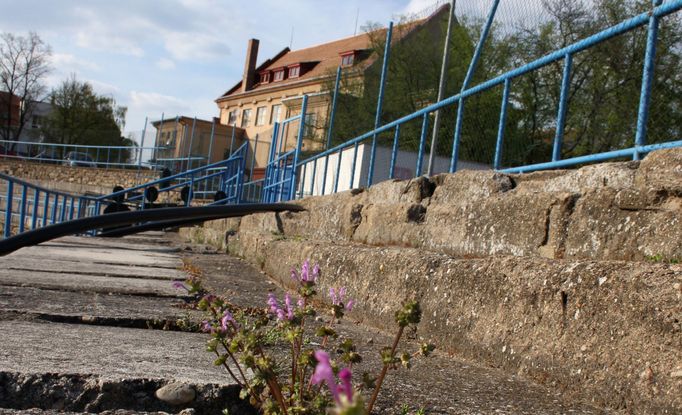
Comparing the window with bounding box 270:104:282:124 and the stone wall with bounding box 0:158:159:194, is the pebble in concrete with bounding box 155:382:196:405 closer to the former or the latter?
the stone wall with bounding box 0:158:159:194

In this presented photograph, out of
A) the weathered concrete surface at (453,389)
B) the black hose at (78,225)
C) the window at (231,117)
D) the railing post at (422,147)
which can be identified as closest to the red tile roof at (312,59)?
the window at (231,117)

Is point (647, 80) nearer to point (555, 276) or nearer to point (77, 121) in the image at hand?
point (555, 276)

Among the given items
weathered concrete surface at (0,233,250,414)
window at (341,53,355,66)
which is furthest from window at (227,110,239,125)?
weathered concrete surface at (0,233,250,414)

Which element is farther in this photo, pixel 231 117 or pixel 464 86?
pixel 231 117

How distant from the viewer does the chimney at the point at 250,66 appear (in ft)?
180

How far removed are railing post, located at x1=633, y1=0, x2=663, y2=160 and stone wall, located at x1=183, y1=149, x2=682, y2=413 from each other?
1.35 ft

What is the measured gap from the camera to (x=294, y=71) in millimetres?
50562

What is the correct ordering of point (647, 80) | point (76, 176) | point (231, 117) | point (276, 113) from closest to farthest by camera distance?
point (647, 80)
point (76, 176)
point (276, 113)
point (231, 117)

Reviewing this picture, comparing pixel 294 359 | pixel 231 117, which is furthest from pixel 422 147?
pixel 231 117

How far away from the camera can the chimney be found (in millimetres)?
54750

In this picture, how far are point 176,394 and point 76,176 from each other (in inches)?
1429

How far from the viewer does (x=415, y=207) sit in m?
3.99

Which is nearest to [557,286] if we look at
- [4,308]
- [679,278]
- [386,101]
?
[679,278]

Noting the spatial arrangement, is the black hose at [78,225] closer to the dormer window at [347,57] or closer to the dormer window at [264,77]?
the dormer window at [347,57]
